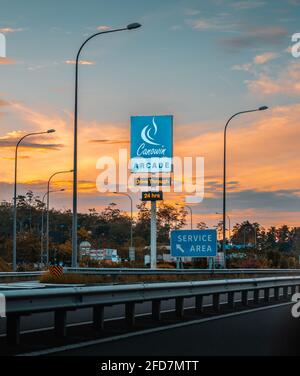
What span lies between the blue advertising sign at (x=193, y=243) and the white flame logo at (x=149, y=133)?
14.2 m

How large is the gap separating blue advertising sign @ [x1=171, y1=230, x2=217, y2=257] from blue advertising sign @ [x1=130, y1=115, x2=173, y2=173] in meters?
13.2

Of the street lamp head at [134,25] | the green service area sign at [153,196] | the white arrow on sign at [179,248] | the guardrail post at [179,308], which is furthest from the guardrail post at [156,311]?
the green service area sign at [153,196]

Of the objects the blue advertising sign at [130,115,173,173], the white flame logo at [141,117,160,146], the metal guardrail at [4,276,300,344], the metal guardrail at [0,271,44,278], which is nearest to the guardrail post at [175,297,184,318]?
the metal guardrail at [4,276,300,344]

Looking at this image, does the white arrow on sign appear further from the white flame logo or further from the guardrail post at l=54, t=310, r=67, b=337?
the guardrail post at l=54, t=310, r=67, b=337

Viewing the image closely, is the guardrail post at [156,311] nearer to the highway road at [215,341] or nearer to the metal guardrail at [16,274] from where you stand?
the highway road at [215,341]

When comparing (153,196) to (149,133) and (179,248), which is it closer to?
(149,133)

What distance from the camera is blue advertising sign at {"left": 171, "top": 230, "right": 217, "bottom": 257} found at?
182 feet

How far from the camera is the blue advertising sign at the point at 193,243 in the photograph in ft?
182

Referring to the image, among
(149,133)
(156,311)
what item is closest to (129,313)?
(156,311)

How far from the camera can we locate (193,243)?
55.8 m

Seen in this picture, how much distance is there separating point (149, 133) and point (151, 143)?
32.1 inches

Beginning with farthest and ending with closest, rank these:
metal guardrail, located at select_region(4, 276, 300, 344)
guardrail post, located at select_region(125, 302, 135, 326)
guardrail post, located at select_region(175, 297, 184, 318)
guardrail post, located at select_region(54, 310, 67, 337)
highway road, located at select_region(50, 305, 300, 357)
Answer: guardrail post, located at select_region(175, 297, 184, 318) < guardrail post, located at select_region(125, 302, 135, 326) < guardrail post, located at select_region(54, 310, 67, 337) < metal guardrail, located at select_region(4, 276, 300, 344) < highway road, located at select_region(50, 305, 300, 357)
